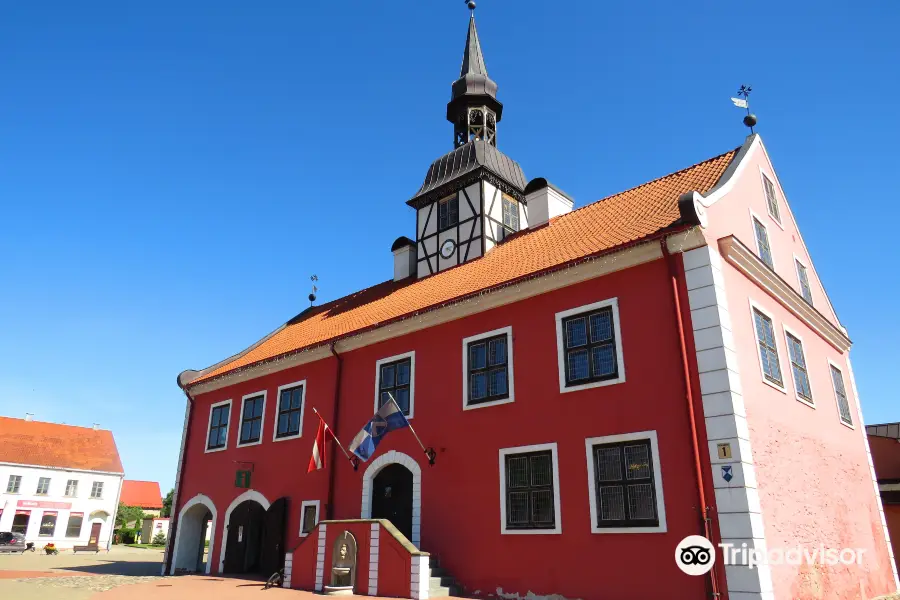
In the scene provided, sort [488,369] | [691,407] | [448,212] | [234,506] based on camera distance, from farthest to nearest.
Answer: [448,212]
[234,506]
[488,369]
[691,407]

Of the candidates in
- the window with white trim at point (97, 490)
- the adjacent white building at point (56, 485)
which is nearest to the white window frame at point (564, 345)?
the adjacent white building at point (56, 485)

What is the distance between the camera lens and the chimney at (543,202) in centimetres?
1803

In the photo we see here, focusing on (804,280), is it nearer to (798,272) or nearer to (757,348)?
(798,272)

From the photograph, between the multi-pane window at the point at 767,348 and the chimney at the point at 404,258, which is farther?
the chimney at the point at 404,258

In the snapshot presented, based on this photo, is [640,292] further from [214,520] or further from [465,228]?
[214,520]

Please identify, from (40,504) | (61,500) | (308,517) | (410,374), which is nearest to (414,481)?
(410,374)

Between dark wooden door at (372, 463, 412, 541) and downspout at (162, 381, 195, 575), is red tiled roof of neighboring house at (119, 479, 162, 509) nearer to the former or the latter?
downspout at (162, 381, 195, 575)

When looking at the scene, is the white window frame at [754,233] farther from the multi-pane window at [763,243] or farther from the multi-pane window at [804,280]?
the multi-pane window at [804,280]

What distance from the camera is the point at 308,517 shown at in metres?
16.4

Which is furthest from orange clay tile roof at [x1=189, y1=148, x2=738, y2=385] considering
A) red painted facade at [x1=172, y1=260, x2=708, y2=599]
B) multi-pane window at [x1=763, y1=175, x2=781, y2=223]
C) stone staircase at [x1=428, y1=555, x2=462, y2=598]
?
stone staircase at [x1=428, y1=555, x2=462, y2=598]

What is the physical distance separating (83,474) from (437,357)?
4121cm

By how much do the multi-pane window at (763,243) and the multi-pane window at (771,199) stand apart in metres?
1.10

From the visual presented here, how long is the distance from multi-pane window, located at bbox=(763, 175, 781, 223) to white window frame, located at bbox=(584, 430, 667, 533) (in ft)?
24.9

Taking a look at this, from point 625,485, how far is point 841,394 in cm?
820
